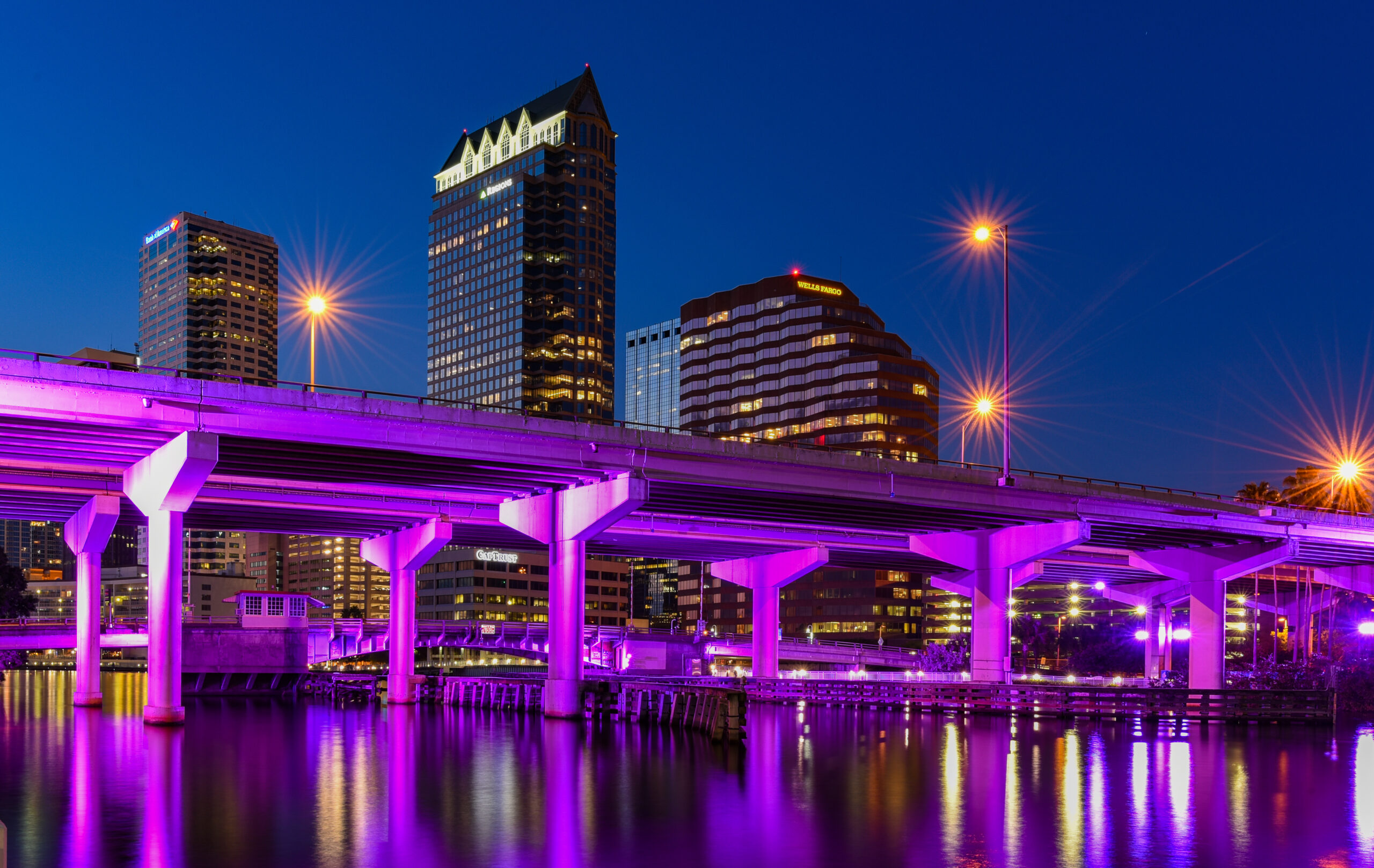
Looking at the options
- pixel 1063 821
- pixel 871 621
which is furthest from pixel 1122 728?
pixel 871 621

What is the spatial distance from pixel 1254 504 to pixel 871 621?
125635 mm

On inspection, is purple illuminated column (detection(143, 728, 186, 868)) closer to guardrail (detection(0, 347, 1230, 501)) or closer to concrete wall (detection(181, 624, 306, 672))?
guardrail (detection(0, 347, 1230, 501))

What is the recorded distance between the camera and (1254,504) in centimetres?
7381

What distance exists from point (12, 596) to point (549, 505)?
1861 inches

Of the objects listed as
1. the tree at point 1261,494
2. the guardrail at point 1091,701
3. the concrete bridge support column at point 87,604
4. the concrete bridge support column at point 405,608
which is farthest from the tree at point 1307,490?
the concrete bridge support column at point 87,604

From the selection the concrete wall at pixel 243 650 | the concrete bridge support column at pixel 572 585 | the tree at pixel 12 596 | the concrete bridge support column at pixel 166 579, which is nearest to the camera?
the concrete bridge support column at pixel 166 579

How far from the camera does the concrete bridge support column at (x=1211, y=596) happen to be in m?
80.2

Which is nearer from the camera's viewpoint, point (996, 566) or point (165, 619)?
point (165, 619)

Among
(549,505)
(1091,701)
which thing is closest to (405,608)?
(549,505)

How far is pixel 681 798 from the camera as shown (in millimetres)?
24562

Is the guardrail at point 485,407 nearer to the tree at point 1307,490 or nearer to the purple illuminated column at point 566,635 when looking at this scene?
Result: the purple illuminated column at point 566,635

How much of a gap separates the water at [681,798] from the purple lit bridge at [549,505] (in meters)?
9.91

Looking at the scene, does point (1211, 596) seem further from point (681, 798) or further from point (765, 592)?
point (681, 798)

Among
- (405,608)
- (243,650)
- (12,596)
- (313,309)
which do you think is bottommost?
(243,650)
